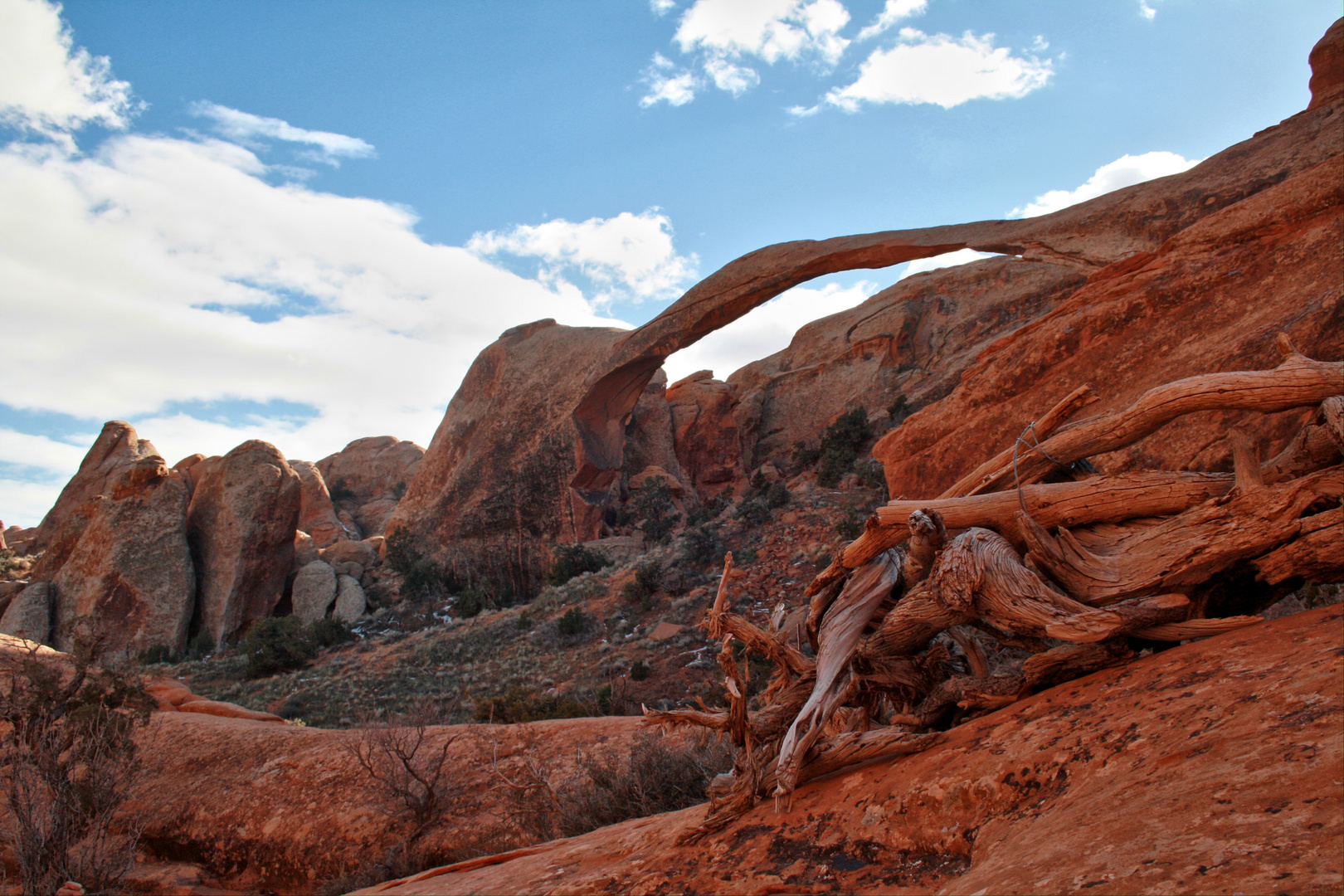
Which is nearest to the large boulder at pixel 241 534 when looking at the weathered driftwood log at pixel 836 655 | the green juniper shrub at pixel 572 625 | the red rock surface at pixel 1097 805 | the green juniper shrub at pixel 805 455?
the green juniper shrub at pixel 572 625

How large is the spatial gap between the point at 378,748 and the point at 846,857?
574 cm

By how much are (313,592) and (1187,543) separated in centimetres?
2289

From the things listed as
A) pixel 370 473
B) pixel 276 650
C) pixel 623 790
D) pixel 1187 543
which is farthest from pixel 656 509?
pixel 370 473

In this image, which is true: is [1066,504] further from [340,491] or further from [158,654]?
[340,491]

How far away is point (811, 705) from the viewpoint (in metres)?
3.59

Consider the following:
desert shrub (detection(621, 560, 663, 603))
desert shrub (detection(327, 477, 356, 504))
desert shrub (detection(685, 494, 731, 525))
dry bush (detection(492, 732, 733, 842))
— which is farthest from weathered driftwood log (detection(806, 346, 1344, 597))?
desert shrub (detection(327, 477, 356, 504))

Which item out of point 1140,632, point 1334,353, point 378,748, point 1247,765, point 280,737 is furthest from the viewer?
point 280,737

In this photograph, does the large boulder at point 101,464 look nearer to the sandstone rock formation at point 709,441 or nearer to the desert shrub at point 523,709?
the sandstone rock formation at point 709,441

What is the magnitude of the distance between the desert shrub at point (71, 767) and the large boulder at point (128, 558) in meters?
12.1

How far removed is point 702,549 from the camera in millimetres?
15906

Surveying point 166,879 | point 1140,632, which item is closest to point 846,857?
point 1140,632

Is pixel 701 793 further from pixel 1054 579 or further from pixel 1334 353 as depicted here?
pixel 1334 353

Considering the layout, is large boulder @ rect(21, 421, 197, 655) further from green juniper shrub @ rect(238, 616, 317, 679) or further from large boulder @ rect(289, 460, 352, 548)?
large boulder @ rect(289, 460, 352, 548)

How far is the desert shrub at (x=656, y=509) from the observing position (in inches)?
856
